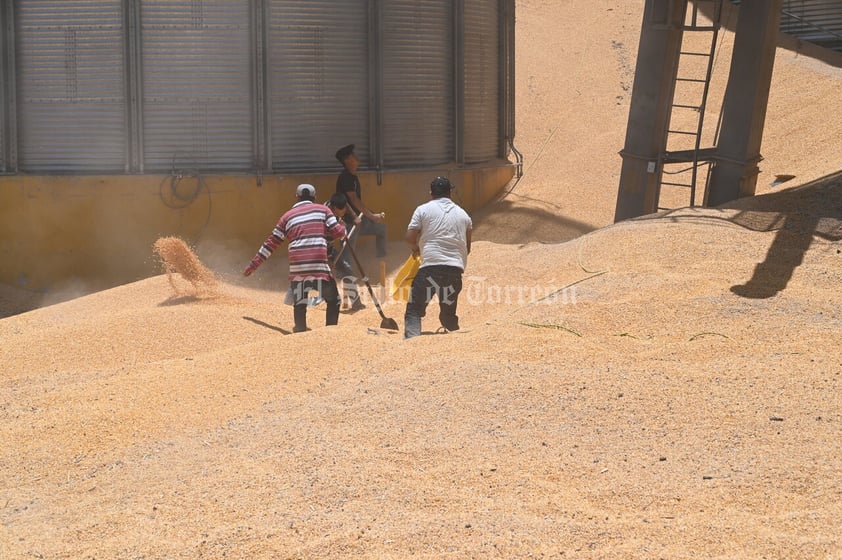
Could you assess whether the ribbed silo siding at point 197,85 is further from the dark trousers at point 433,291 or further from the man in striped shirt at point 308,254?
the dark trousers at point 433,291

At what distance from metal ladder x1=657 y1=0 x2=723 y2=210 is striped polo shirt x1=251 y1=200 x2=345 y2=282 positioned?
19.7 feet

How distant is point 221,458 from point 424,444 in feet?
4.12

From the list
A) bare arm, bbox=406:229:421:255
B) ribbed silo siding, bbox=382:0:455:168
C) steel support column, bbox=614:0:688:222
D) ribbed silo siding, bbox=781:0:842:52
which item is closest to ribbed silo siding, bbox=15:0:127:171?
ribbed silo siding, bbox=382:0:455:168

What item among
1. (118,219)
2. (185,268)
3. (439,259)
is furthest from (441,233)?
(118,219)

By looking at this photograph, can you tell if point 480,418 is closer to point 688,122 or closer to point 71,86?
point 71,86

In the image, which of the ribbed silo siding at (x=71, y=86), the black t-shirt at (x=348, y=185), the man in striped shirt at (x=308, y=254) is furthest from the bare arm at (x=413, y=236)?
the ribbed silo siding at (x=71, y=86)

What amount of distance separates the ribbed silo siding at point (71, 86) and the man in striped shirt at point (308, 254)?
16.6 feet

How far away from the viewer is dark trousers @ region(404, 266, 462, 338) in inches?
410

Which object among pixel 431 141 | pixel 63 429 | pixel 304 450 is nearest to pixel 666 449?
pixel 304 450

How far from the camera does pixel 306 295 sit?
11.4m

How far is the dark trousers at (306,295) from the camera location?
11305mm

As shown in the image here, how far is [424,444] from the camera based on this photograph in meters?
6.96

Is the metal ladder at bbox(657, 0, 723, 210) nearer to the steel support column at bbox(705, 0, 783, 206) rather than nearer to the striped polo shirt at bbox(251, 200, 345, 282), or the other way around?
the steel support column at bbox(705, 0, 783, 206)

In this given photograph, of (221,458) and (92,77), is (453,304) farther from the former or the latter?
(92,77)
